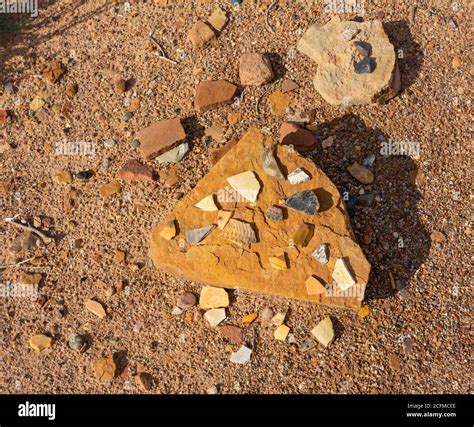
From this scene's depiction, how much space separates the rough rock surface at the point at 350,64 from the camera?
10.7 ft

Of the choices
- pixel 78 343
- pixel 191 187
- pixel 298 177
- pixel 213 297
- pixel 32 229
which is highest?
pixel 298 177

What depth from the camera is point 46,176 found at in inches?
136

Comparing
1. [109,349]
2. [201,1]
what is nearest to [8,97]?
[201,1]

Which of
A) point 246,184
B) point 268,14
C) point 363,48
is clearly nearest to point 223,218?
point 246,184

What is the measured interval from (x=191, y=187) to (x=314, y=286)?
3.49 ft

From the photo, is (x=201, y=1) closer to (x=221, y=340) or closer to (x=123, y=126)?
(x=123, y=126)

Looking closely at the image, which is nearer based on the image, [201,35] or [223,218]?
[223,218]

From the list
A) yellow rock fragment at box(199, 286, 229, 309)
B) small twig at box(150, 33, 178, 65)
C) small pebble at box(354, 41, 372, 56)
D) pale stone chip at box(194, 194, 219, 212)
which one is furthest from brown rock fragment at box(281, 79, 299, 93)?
yellow rock fragment at box(199, 286, 229, 309)

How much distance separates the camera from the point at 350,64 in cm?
332

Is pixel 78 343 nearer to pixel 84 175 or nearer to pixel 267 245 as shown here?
pixel 84 175

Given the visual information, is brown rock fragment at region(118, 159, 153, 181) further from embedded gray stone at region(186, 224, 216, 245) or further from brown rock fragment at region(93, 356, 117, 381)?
brown rock fragment at region(93, 356, 117, 381)

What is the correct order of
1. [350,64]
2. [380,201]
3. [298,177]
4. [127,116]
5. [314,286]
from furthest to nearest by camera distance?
[127,116], [350,64], [380,201], [298,177], [314,286]

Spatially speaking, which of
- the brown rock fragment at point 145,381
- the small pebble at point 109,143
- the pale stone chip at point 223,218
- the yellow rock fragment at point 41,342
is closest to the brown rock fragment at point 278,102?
the pale stone chip at point 223,218

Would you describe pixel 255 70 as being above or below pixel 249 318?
above
